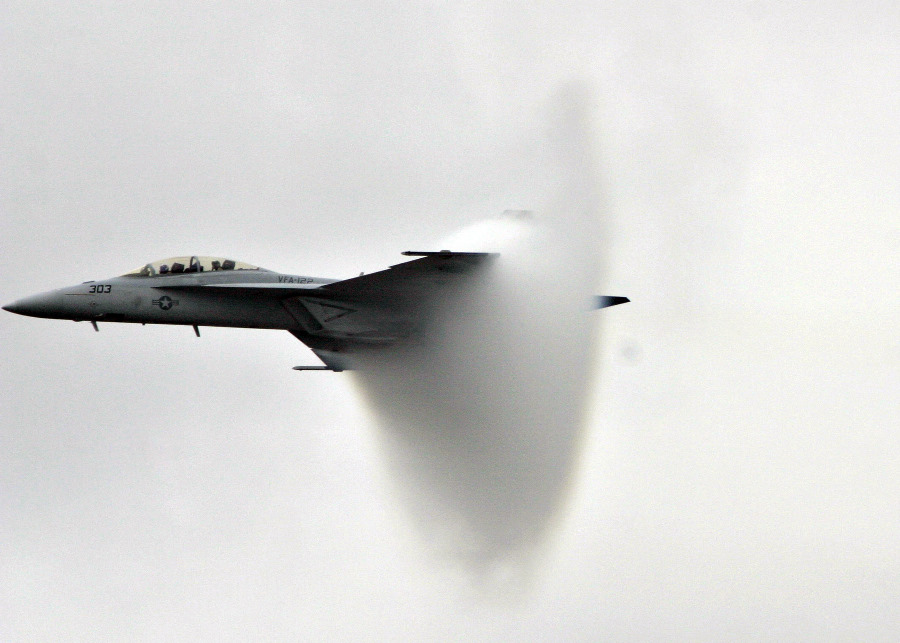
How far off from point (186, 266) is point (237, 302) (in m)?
1.93

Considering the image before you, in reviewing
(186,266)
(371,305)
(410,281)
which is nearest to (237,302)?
(186,266)

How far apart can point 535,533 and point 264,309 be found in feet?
49.7

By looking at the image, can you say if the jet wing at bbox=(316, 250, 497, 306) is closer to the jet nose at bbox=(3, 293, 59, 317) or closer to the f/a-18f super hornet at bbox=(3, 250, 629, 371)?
the f/a-18f super hornet at bbox=(3, 250, 629, 371)

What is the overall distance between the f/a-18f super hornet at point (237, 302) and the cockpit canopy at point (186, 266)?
29 millimetres

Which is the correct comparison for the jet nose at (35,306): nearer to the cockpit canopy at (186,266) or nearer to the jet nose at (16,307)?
the jet nose at (16,307)

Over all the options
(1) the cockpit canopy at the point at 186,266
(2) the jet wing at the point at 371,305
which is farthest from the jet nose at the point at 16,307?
(2) the jet wing at the point at 371,305

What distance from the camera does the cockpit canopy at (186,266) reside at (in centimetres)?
3228

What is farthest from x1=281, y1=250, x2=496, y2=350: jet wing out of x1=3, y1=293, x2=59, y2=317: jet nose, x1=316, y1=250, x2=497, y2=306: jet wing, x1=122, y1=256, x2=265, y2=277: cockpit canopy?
x1=3, y1=293, x2=59, y2=317: jet nose

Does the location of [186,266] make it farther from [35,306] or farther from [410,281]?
[410,281]

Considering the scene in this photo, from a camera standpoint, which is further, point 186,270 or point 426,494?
point 426,494

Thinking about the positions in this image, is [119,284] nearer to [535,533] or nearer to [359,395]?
[359,395]

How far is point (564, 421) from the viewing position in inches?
1543

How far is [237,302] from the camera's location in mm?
31891

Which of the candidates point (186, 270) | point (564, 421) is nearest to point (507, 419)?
point (564, 421)
